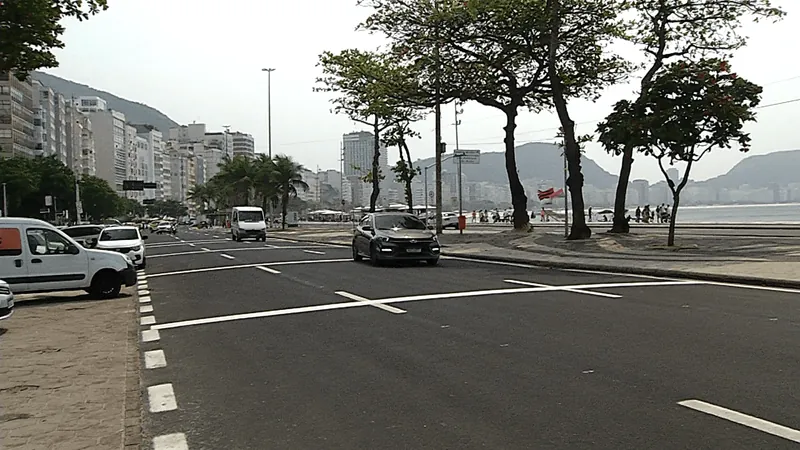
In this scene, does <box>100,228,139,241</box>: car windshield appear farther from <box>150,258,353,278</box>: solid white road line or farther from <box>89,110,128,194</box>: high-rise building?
<box>89,110,128,194</box>: high-rise building

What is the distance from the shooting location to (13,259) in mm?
14836

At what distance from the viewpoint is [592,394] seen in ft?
21.7

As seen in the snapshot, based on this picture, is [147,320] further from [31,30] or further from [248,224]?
[248,224]

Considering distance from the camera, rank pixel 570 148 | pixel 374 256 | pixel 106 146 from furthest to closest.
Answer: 1. pixel 106 146
2. pixel 570 148
3. pixel 374 256

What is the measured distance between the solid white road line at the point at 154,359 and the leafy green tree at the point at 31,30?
39.7ft

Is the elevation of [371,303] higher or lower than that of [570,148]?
lower

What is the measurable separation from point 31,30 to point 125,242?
730cm

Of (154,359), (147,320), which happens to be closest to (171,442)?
(154,359)

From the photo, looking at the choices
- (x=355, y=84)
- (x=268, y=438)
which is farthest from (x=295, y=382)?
(x=355, y=84)

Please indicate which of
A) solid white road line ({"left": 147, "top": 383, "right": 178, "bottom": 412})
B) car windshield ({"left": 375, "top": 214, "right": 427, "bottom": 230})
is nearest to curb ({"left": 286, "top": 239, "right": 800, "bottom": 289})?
car windshield ({"left": 375, "top": 214, "right": 427, "bottom": 230})

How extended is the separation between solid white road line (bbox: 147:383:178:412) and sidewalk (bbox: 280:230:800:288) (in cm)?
1160

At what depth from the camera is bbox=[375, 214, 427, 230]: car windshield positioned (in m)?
22.8

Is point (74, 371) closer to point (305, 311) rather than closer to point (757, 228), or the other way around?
point (305, 311)

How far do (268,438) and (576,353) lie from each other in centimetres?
388
